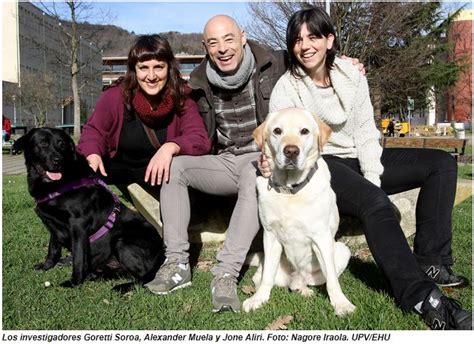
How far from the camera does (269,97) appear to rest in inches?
148

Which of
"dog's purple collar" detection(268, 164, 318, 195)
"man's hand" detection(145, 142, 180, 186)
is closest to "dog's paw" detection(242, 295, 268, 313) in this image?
"dog's purple collar" detection(268, 164, 318, 195)

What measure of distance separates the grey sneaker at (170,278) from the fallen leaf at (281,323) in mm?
815

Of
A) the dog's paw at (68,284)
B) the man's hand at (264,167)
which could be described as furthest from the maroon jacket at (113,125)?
the dog's paw at (68,284)

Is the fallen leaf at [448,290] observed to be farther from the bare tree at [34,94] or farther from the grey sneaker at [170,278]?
the bare tree at [34,94]

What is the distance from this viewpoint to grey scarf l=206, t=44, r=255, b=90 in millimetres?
3670

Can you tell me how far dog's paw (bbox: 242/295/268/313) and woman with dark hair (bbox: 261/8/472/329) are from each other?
75cm

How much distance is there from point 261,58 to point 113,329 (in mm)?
2334

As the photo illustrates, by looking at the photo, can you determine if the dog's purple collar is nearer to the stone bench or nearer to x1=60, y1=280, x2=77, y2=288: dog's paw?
the stone bench

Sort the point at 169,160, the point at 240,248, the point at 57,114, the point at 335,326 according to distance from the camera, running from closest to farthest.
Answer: the point at 335,326
the point at 240,248
the point at 169,160
the point at 57,114

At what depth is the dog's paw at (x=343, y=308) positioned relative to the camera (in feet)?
8.74

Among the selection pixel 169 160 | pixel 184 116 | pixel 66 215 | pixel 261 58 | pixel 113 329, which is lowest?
pixel 113 329

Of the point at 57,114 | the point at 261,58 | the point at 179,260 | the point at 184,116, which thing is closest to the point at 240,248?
the point at 179,260

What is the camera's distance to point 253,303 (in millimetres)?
2846

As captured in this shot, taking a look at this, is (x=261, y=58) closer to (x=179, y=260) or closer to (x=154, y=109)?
(x=154, y=109)
